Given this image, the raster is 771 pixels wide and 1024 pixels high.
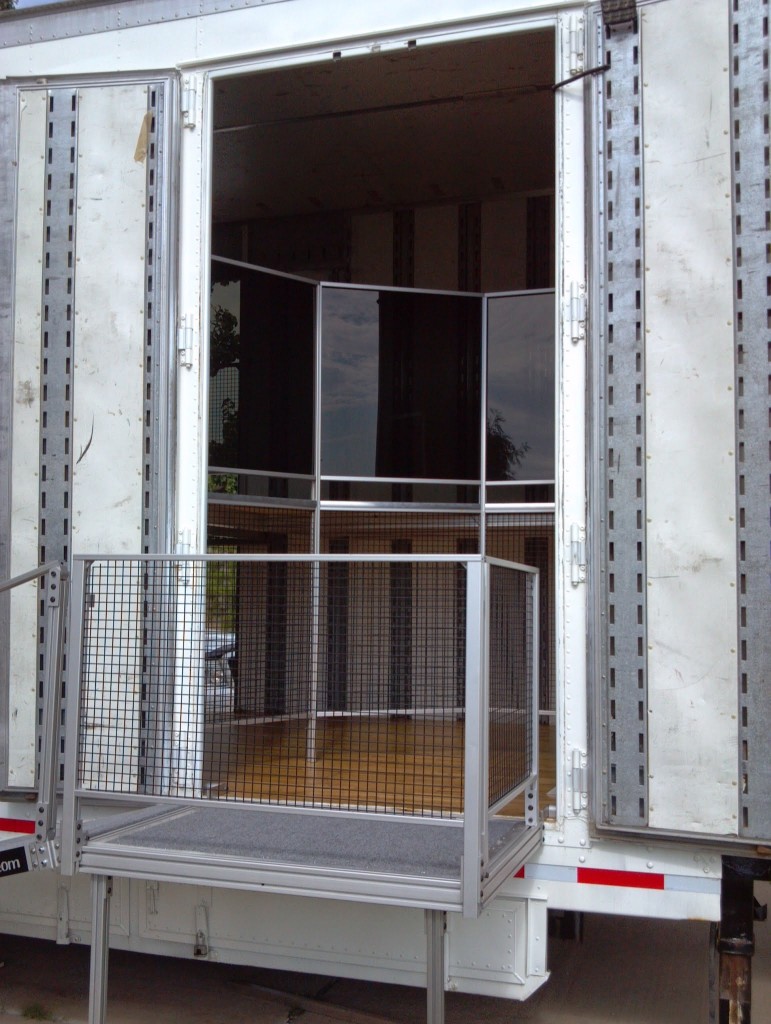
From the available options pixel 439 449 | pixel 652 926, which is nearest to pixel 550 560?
pixel 439 449

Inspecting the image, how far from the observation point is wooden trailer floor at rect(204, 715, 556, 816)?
391cm

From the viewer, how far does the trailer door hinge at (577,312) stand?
3742 mm

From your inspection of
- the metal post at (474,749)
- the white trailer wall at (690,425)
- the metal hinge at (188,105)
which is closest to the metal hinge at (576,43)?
the white trailer wall at (690,425)

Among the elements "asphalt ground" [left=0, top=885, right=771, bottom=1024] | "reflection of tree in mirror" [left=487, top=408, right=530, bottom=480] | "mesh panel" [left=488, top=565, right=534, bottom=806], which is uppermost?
"reflection of tree in mirror" [left=487, top=408, right=530, bottom=480]

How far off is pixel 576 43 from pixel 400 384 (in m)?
3.45

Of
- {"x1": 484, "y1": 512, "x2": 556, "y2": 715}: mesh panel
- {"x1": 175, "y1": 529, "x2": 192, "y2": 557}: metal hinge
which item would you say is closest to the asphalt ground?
{"x1": 484, "y1": 512, "x2": 556, "y2": 715}: mesh panel

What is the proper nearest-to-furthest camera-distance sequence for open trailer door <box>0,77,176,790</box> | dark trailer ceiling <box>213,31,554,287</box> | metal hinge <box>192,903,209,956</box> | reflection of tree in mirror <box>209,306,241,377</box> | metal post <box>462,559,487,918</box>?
metal post <box>462,559,487,918</box>, metal hinge <box>192,903,209,956</box>, open trailer door <box>0,77,176,790</box>, dark trailer ceiling <box>213,31,554,287</box>, reflection of tree in mirror <box>209,306,241,377</box>

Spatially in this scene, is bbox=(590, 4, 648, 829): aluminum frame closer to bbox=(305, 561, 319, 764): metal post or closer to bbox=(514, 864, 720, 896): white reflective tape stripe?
bbox=(514, 864, 720, 896): white reflective tape stripe

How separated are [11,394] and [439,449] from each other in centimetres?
338

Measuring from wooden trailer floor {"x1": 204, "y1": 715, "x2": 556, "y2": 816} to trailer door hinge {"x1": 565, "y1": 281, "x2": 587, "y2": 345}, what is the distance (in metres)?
1.48

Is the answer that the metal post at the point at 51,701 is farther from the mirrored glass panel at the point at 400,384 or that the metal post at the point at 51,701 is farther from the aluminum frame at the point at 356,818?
the mirrored glass panel at the point at 400,384

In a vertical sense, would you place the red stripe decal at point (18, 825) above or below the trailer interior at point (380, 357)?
below

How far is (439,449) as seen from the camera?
23.4 feet

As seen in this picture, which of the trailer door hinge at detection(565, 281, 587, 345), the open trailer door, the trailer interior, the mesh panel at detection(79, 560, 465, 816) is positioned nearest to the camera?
the trailer door hinge at detection(565, 281, 587, 345)
